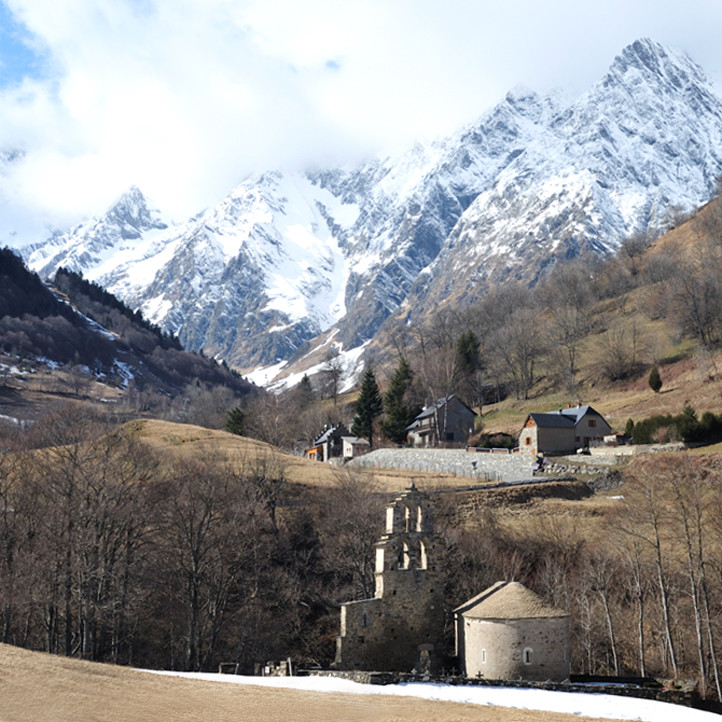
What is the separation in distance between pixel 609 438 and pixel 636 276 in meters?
75.4

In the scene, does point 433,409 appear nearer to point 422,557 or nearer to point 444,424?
point 444,424

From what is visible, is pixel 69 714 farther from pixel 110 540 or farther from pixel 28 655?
pixel 110 540

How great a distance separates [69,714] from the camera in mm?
23750

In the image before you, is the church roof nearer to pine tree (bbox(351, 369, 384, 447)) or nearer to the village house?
the village house

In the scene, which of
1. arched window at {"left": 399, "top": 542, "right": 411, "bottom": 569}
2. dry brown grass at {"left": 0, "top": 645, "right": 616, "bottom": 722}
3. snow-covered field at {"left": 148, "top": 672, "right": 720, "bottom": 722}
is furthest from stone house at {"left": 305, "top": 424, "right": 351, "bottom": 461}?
dry brown grass at {"left": 0, "top": 645, "right": 616, "bottom": 722}

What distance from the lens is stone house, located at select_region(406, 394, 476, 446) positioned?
93.9 meters

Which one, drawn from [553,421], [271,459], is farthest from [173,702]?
[553,421]

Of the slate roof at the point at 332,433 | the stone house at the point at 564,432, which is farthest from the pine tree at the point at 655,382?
the slate roof at the point at 332,433

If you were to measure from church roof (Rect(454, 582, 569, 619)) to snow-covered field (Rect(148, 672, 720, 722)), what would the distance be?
322 cm

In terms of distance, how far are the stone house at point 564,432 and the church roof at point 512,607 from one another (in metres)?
45.2

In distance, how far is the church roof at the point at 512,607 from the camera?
3238cm

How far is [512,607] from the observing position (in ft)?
107

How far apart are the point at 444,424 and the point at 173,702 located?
69546 millimetres

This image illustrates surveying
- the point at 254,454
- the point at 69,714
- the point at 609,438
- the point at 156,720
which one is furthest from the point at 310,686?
the point at 609,438
